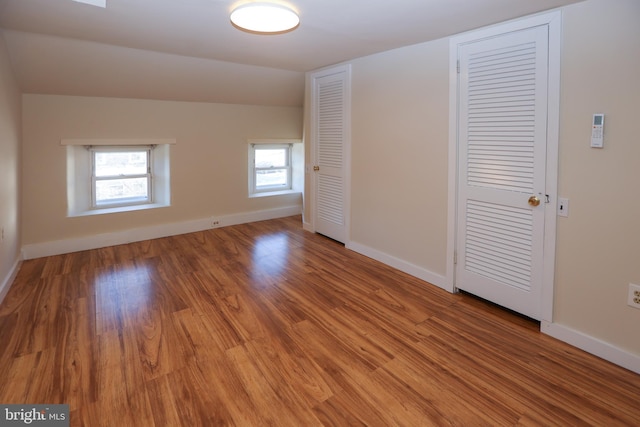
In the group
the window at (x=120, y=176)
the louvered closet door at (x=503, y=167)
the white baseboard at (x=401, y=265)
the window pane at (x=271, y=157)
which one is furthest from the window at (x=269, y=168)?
the louvered closet door at (x=503, y=167)

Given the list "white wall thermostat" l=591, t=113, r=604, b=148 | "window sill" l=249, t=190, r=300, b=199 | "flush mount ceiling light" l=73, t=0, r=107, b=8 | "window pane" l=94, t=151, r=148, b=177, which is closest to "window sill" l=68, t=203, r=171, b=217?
"window pane" l=94, t=151, r=148, b=177

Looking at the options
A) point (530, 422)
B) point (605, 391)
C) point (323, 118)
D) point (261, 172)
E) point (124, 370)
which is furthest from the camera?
point (261, 172)

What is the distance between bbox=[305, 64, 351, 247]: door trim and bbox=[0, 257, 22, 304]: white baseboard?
10.4 feet

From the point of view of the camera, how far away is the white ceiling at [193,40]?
7.45 ft

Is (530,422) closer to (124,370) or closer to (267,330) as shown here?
(267,330)

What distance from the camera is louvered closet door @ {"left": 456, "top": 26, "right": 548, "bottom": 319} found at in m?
2.36

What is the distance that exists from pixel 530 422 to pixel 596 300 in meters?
0.97

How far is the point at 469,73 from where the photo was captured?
2.71 meters

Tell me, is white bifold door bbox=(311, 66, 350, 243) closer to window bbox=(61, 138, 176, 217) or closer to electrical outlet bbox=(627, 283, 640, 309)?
window bbox=(61, 138, 176, 217)

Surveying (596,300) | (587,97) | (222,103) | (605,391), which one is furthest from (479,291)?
(222,103)

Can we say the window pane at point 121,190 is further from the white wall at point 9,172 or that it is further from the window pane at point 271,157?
the window pane at point 271,157

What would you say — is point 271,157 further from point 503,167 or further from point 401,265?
point 503,167

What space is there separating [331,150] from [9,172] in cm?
313

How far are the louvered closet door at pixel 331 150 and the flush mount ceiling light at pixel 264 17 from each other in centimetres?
170
